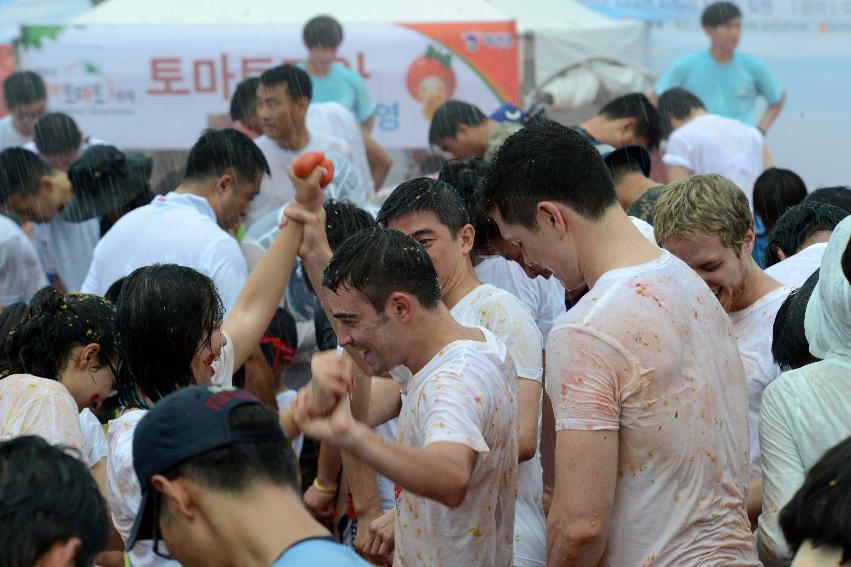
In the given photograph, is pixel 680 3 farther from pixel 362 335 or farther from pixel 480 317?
pixel 362 335

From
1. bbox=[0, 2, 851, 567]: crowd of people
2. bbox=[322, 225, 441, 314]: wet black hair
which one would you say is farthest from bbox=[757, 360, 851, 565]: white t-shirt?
bbox=[322, 225, 441, 314]: wet black hair

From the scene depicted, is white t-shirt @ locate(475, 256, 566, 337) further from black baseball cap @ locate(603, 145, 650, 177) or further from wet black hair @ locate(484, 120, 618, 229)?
wet black hair @ locate(484, 120, 618, 229)

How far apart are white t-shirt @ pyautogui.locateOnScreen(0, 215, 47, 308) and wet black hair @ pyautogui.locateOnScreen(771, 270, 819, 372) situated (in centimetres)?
439

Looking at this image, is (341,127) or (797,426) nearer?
(797,426)

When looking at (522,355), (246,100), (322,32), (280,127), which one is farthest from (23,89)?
(522,355)

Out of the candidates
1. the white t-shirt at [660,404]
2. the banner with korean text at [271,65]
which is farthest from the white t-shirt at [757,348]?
the banner with korean text at [271,65]

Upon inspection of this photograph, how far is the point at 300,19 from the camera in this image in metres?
10.5

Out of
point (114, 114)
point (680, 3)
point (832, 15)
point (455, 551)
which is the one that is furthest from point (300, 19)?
point (455, 551)

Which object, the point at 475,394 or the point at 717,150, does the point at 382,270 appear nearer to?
the point at 475,394

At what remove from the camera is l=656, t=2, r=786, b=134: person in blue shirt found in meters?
9.55

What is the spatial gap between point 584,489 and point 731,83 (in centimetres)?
764

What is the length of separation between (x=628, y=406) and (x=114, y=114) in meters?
8.63

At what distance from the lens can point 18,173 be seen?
21.9 ft

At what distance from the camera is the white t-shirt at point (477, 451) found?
267 centimetres
